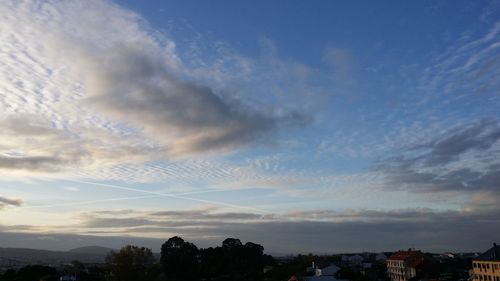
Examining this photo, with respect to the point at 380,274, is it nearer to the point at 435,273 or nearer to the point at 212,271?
the point at 435,273

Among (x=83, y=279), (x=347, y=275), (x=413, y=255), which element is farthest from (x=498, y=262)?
(x=83, y=279)

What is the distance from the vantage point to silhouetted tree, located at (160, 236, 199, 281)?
112000mm

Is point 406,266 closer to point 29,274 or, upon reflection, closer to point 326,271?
point 326,271

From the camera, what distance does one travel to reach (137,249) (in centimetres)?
8281

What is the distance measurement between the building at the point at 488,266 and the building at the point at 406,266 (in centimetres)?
2331

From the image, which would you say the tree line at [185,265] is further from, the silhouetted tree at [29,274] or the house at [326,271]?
the house at [326,271]

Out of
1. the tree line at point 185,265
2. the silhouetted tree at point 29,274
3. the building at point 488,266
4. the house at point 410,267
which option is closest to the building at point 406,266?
the house at point 410,267

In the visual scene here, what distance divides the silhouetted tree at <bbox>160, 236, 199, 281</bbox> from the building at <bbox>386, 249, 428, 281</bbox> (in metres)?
Result: 46.9

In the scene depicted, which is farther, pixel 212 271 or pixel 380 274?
pixel 380 274

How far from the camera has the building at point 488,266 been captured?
263 feet

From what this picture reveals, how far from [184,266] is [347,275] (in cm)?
A: 3660

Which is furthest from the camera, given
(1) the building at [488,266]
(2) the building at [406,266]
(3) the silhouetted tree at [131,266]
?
(2) the building at [406,266]

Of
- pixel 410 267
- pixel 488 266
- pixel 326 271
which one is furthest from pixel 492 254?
pixel 326 271

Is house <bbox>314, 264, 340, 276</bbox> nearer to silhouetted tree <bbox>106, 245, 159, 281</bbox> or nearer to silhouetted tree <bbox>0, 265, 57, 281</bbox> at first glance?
silhouetted tree <bbox>106, 245, 159, 281</bbox>
